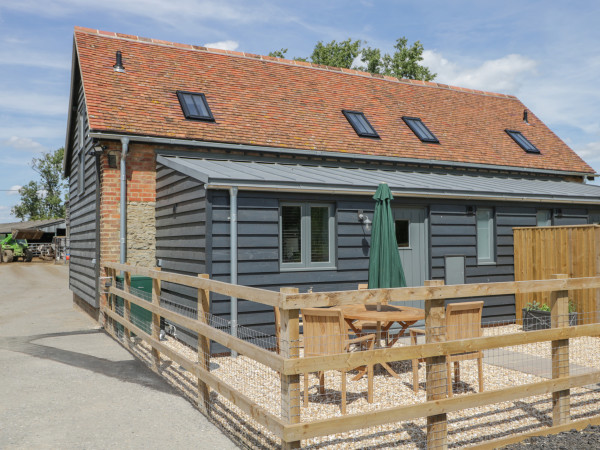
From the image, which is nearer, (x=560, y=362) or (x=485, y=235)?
(x=560, y=362)

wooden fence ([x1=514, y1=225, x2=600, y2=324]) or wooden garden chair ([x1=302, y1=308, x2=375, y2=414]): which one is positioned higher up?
wooden fence ([x1=514, y1=225, x2=600, y2=324])

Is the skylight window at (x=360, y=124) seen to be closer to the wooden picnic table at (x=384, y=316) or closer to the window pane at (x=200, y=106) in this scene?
the window pane at (x=200, y=106)

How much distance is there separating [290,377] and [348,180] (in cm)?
617

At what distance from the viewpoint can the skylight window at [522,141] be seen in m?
15.3

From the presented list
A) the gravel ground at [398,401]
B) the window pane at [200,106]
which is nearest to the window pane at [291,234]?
the gravel ground at [398,401]

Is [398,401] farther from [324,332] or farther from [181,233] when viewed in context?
[181,233]

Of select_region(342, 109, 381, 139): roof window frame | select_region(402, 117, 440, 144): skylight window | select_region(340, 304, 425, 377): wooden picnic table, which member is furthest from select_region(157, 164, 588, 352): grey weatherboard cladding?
select_region(402, 117, 440, 144): skylight window

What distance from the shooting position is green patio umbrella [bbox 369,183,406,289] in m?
6.39

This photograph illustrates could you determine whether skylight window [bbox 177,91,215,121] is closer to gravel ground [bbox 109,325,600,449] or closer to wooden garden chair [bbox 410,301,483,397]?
gravel ground [bbox 109,325,600,449]

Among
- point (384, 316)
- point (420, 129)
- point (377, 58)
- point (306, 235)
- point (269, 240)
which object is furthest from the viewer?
point (377, 58)

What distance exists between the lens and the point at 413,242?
9969 millimetres

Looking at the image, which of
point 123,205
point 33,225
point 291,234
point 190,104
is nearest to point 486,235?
point 291,234

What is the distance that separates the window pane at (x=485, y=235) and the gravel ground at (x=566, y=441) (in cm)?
643

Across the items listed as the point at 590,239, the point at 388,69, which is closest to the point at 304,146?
the point at 590,239
